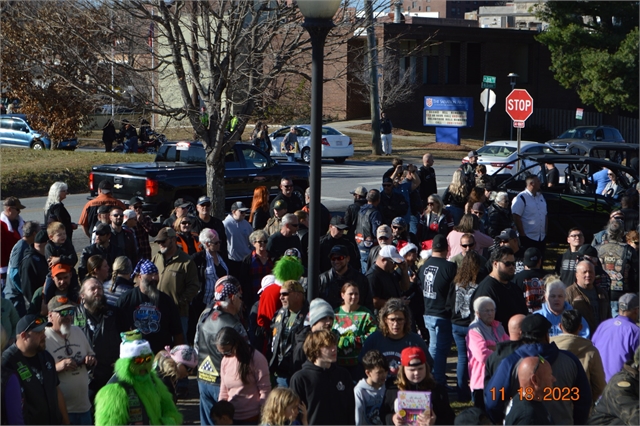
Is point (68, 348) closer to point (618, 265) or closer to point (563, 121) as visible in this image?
point (618, 265)

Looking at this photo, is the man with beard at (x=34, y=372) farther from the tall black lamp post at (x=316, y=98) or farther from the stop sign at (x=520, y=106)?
the stop sign at (x=520, y=106)

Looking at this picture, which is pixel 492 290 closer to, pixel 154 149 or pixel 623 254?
pixel 623 254

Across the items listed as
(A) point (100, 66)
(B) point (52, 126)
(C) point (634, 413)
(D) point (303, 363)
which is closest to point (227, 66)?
(A) point (100, 66)

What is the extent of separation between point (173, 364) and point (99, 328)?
112cm

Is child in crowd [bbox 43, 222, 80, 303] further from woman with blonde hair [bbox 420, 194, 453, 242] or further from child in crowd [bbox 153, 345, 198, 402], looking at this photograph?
woman with blonde hair [bbox 420, 194, 453, 242]

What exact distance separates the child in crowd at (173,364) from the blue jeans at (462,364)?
2.96m

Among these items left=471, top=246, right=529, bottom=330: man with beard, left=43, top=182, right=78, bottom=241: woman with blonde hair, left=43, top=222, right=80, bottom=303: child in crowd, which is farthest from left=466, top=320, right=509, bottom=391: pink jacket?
left=43, top=182, right=78, bottom=241: woman with blonde hair

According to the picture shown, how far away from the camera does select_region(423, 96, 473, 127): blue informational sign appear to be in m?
38.5

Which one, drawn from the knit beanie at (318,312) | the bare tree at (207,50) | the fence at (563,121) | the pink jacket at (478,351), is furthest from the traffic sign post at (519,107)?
the fence at (563,121)

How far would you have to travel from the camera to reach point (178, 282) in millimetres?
8680

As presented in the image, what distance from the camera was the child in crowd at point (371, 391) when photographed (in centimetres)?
604

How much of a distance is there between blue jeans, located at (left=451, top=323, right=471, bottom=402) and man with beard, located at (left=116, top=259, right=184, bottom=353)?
2711mm

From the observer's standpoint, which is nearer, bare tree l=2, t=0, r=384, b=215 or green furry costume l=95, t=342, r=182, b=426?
green furry costume l=95, t=342, r=182, b=426

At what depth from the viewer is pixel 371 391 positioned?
6.08 meters
